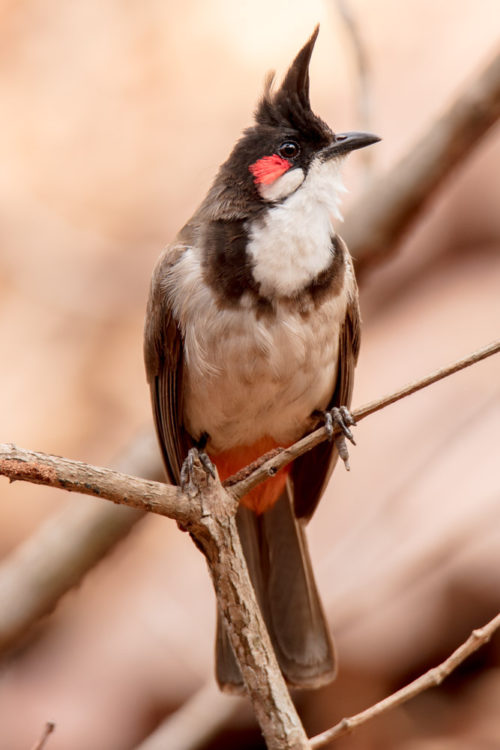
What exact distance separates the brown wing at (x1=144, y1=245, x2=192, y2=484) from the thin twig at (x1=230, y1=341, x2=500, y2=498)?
783 mm

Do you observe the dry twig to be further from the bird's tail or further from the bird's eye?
the bird's eye

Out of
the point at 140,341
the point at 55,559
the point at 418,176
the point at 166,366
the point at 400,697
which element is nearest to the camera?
the point at 400,697

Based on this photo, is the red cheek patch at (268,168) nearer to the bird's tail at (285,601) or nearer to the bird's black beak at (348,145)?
the bird's black beak at (348,145)

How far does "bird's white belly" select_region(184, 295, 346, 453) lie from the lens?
242 centimetres

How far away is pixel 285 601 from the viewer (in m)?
2.79

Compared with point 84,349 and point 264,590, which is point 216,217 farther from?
point 84,349

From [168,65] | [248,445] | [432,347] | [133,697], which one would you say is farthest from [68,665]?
[168,65]

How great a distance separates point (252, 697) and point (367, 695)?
70.8 inches

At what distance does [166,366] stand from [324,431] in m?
0.90

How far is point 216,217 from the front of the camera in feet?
8.18

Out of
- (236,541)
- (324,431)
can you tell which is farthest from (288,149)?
(236,541)

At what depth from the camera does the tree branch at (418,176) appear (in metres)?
3.05

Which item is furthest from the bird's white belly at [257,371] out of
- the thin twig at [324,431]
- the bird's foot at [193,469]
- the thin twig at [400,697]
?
the thin twig at [400,697]

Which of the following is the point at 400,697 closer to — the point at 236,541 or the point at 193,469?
the point at 236,541
